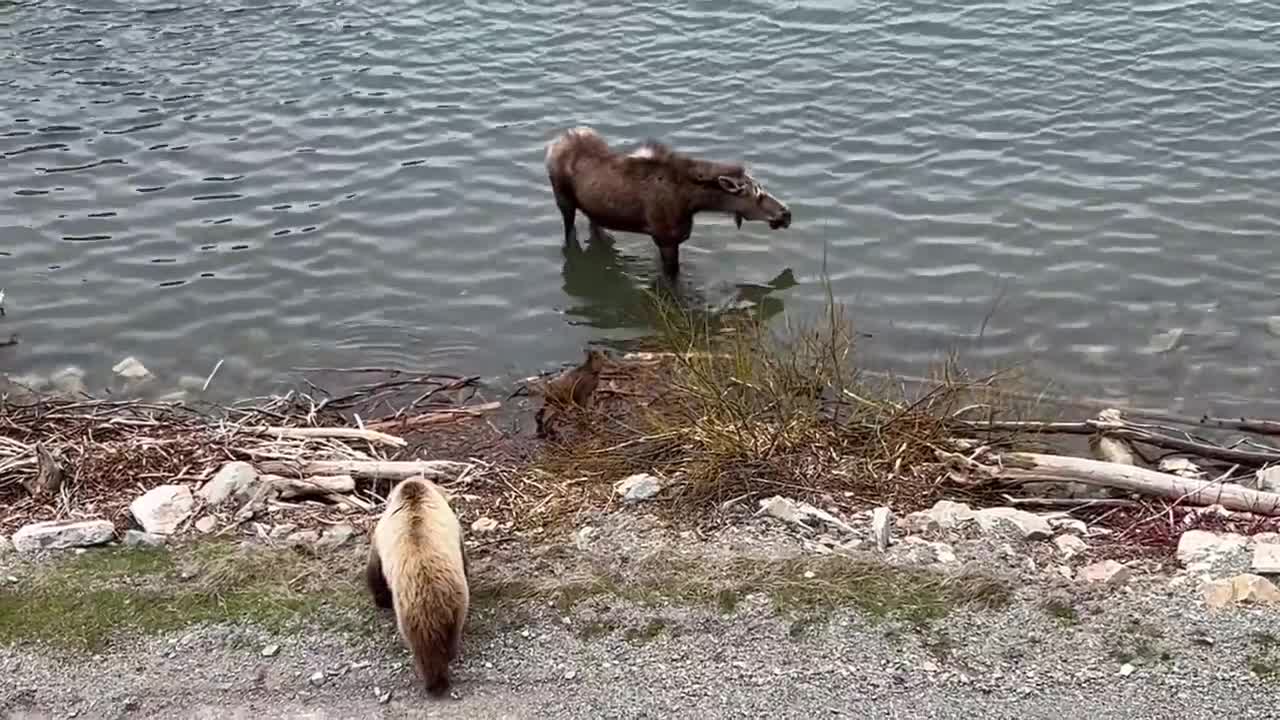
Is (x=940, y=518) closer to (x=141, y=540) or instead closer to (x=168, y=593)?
(x=168, y=593)

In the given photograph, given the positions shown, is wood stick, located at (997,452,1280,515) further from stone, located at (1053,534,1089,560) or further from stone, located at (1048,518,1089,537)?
stone, located at (1053,534,1089,560)

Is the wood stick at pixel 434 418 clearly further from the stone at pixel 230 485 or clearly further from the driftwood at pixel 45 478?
the driftwood at pixel 45 478

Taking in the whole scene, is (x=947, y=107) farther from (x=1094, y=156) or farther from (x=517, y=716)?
(x=517, y=716)

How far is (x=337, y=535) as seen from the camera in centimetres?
638

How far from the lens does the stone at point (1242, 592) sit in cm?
518

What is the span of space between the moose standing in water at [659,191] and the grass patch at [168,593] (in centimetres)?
548

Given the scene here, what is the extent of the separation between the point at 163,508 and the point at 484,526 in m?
1.64

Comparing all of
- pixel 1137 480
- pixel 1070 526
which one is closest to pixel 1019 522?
pixel 1070 526

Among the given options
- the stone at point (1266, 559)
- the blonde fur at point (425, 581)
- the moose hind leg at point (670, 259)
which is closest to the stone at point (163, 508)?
the blonde fur at point (425, 581)

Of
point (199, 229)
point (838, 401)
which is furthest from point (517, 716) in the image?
point (199, 229)

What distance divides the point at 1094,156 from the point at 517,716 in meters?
8.91

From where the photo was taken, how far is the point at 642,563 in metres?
5.84

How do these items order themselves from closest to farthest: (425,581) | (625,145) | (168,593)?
(425,581) < (168,593) < (625,145)

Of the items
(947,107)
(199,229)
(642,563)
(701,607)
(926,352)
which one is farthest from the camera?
(947,107)
